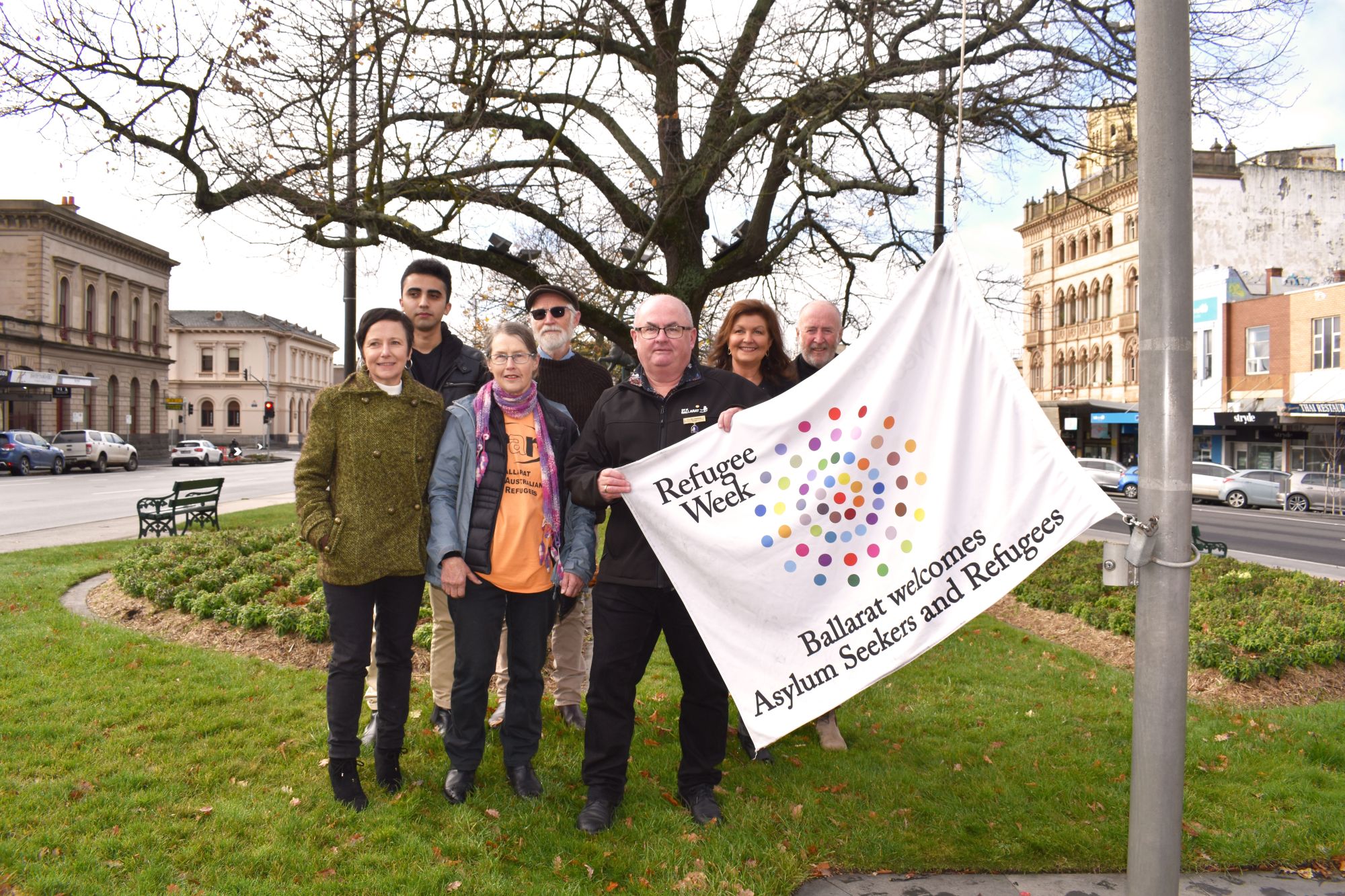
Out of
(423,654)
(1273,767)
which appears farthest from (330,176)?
(1273,767)

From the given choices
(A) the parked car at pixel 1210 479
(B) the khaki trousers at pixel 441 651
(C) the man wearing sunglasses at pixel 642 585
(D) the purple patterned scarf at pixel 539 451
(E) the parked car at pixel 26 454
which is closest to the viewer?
(C) the man wearing sunglasses at pixel 642 585

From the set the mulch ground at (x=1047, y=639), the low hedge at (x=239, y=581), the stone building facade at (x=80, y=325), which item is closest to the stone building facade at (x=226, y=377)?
the stone building facade at (x=80, y=325)

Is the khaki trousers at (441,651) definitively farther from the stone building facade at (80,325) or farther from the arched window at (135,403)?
the arched window at (135,403)

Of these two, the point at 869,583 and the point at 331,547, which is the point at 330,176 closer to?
the point at 331,547

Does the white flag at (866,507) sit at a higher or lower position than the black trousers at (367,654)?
higher

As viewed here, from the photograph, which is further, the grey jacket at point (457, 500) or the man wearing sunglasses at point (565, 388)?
the man wearing sunglasses at point (565, 388)

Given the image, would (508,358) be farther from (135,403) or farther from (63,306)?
(135,403)

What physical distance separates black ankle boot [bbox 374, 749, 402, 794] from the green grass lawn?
0.10 m

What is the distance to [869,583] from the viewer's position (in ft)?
11.6

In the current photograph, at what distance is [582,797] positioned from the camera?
4.23 m

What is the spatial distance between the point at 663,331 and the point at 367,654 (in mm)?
2041

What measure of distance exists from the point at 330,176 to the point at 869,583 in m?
6.99

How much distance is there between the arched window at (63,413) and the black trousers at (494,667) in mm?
59065

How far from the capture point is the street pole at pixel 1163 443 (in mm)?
2754
